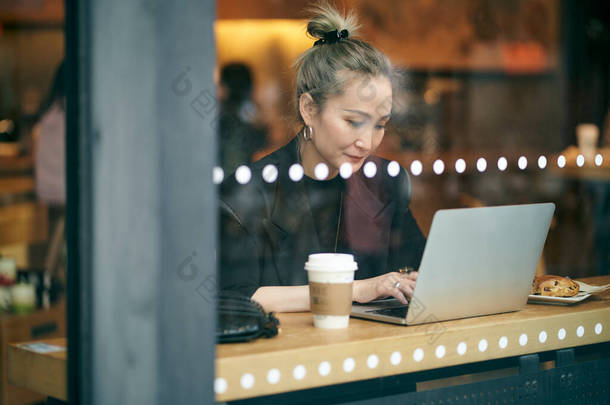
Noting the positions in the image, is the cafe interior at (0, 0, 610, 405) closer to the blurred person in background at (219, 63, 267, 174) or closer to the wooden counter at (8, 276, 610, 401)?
the wooden counter at (8, 276, 610, 401)

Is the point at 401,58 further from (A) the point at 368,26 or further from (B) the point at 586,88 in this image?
(B) the point at 586,88

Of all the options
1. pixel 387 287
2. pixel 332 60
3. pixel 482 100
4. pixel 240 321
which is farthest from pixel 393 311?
pixel 482 100

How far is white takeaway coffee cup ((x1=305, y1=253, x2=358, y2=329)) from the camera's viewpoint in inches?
52.8

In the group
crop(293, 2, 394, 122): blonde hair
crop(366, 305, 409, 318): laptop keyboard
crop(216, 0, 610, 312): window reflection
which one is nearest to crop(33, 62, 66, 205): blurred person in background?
crop(293, 2, 394, 122): blonde hair

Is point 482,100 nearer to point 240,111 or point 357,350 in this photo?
point 240,111

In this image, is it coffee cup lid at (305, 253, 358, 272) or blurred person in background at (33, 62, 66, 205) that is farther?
blurred person in background at (33, 62, 66, 205)

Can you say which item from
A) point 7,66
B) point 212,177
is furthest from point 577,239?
point 212,177

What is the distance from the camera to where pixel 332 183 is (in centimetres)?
199

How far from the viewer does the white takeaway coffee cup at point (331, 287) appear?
4.40 feet

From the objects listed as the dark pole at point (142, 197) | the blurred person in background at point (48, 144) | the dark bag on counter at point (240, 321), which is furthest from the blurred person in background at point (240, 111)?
the dark pole at point (142, 197)

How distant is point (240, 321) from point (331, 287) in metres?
0.19

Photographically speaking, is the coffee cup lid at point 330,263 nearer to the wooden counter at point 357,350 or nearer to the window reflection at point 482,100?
the wooden counter at point 357,350

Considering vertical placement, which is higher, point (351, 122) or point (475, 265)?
point (351, 122)

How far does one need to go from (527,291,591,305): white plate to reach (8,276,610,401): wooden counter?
0.04m
